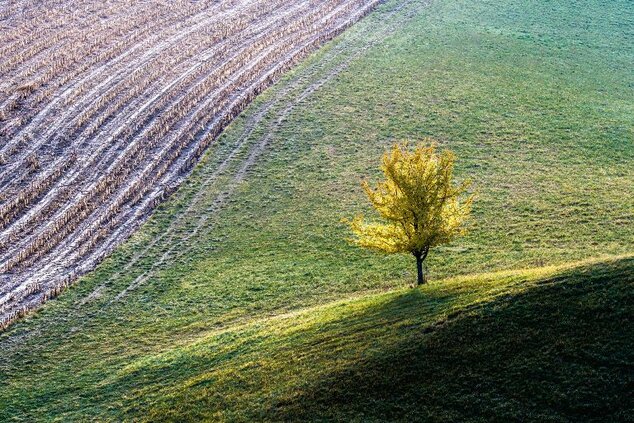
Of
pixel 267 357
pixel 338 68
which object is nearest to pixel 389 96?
pixel 338 68

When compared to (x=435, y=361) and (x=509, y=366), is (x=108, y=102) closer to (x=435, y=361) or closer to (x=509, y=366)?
(x=435, y=361)

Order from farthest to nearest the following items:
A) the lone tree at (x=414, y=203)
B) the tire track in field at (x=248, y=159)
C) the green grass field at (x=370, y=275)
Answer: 1. the tire track in field at (x=248, y=159)
2. the lone tree at (x=414, y=203)
3. the green grass field at (x=370, y=275)

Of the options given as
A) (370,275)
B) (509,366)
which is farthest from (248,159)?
(509,366)

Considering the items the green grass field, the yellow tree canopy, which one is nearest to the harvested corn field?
the green grass field

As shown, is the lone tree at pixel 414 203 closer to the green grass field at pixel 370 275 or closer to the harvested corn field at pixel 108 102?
the green grass field at pixel 370 275

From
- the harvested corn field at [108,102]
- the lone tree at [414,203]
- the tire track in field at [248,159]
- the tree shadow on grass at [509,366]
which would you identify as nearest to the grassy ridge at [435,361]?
the tree shadow on grass at [509,366]

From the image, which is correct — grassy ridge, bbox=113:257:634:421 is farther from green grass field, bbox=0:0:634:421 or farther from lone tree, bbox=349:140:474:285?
lone tree, bbox=349:140:474:285

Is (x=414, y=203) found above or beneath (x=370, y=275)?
above
